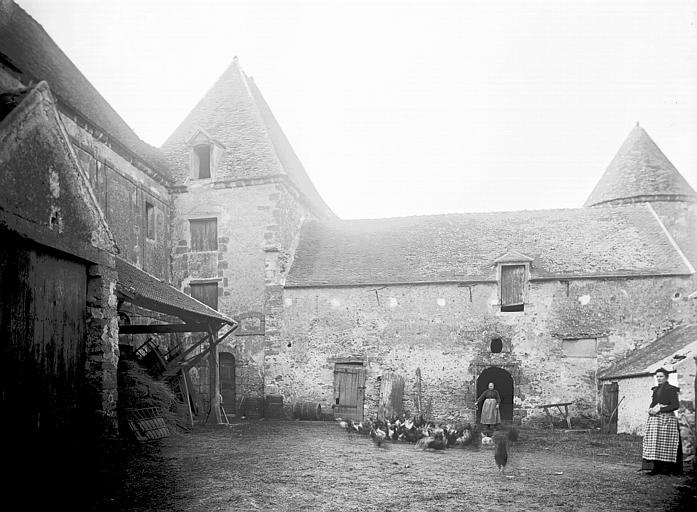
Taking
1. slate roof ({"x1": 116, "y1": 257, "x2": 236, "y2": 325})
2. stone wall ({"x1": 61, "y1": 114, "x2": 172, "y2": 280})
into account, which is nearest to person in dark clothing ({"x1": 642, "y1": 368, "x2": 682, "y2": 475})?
slate roof ({"x1": 116, "y1": 257, "x2": 236, "y2": 325})

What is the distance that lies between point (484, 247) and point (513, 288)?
2.12 meters

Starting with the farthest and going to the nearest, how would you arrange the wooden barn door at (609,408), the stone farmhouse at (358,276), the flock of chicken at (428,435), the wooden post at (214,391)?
the stone farmhouse at (358,276) < the wooden barn door at (609,408) < the wooden post at (214,391) < the flock of chicken at (428,435)

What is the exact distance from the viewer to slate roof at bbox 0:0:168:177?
10.8 metres

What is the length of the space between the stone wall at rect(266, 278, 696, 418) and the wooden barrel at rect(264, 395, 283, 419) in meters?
0.34

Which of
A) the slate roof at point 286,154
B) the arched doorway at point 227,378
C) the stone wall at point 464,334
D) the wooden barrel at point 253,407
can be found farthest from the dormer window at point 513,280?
the arched doorway at point 227,378

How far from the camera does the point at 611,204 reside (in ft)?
75.9

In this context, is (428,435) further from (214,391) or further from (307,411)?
(307,411)

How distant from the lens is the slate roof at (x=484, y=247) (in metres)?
18.6

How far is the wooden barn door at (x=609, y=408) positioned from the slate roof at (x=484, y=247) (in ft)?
12.2

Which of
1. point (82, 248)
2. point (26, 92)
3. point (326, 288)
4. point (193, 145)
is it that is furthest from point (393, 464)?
point (193, 145)

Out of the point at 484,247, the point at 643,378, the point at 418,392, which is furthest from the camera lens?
the point at 484,247

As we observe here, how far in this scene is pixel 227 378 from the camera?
65.2 ft

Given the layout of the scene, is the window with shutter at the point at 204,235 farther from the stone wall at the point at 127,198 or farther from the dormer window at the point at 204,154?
the dormer window at the point at 204,154

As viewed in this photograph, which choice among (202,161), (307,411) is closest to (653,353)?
(307,411)
